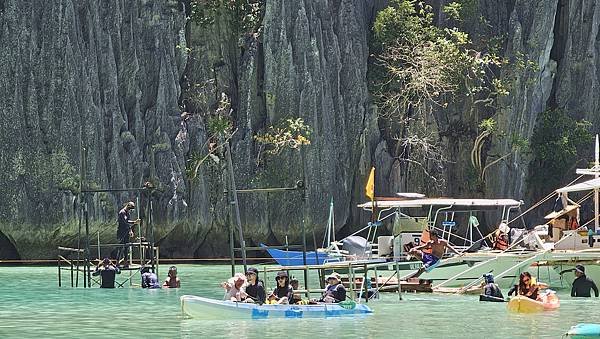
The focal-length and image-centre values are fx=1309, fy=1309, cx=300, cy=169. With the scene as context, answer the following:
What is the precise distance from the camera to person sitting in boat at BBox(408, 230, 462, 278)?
4469 cm

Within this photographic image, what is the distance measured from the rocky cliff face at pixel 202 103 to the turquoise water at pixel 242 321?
18381 millimetres

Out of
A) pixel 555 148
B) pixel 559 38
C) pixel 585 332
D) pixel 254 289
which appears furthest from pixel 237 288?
pixel 559 38

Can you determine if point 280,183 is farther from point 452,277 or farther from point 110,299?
point 110,299

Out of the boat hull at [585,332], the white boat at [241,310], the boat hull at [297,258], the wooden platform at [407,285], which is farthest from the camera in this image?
the boat hull at [297,258]

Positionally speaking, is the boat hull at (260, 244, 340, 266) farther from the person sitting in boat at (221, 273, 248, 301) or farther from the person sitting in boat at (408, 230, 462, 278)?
the person sitting in boat at (221, 273, 248, 301)

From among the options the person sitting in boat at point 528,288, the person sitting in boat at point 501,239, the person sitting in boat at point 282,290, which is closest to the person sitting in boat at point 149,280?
the person sitting in boat at point 282,290

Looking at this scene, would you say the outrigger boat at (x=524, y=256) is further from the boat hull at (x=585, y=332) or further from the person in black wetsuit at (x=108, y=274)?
the boat hull at (x=585, y=332)

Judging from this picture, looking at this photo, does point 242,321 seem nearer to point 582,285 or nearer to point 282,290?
point 282,290

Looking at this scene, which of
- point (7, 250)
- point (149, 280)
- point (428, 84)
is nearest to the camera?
point (149, 280)

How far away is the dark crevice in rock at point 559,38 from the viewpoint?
6862cm

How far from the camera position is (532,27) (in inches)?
2657

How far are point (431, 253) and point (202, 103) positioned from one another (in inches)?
951

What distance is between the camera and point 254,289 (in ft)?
107

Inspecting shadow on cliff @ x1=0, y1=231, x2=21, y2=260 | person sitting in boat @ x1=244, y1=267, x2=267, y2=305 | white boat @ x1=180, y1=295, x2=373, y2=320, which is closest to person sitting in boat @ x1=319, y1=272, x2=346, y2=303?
white boat @ x1=180, y1=295, x2=373, y2=320
